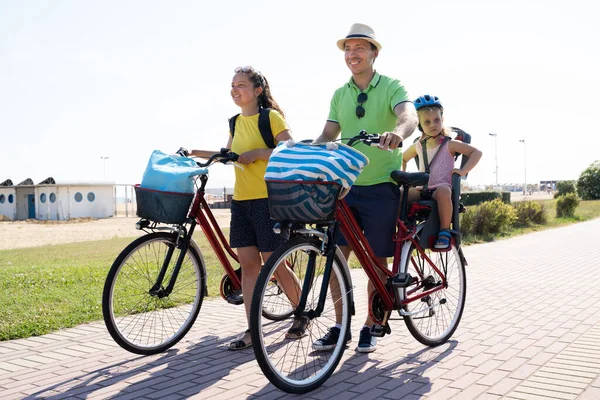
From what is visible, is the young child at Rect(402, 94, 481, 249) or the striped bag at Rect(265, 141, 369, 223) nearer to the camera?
the striped bag at Rect(265, 141, 369, 223)

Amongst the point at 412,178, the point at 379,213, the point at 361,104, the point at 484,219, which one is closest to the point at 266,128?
the point at 361,104

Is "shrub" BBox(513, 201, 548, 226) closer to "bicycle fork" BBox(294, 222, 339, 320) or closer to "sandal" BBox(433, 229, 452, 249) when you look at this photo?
"sandal" BBox(433, 229, 452, 249)

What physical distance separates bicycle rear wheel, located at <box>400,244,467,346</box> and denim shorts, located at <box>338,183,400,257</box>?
0.20 meters

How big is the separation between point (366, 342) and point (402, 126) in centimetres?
160

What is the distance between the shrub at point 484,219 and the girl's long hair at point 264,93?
39.9 feet

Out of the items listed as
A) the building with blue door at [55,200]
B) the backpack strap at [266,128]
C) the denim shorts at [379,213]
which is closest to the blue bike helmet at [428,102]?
the denim shorts at [379,213]

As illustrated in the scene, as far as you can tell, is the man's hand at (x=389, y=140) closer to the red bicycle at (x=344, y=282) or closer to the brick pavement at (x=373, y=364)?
the red bicycle at (x=344, y=282)

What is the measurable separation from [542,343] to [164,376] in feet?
9.39

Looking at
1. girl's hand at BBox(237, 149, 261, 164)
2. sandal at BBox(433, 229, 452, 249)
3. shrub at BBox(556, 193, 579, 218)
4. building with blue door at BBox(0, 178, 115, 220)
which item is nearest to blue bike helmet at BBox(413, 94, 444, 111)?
sandal at BBox(433, 229, 452, 249)

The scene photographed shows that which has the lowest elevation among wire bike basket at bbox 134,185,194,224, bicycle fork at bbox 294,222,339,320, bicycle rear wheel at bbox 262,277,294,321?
bicycle rear wheel at bbox 262,277,294,321

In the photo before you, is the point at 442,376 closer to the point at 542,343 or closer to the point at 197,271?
the point at 542,343

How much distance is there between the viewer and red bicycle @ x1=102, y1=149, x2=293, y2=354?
14.4 ft

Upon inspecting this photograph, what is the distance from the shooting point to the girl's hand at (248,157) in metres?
4.69

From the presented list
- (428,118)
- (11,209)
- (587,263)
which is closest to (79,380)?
(428,118)
